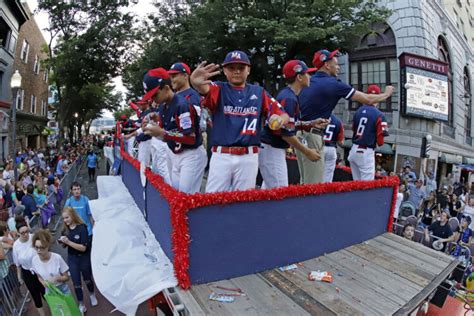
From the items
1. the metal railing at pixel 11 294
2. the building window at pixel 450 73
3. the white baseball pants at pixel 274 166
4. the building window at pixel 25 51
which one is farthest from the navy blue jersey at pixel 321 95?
the building window at pixel 25 51

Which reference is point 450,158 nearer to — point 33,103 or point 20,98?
point 20,98

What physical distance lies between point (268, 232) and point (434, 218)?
28.0 feet

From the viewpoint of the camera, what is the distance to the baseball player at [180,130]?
396 centimetres

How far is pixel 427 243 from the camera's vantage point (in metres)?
7.63

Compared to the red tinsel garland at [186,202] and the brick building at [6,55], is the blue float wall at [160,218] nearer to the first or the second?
the red tinsel garland at [186,202]

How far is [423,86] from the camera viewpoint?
19203 mm

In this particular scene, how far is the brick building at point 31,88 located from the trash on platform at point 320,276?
2755 centimetres

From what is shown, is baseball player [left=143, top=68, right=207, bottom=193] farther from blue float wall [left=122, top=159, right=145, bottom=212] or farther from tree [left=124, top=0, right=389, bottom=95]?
tree [left=124, top=0, right=389, bottom=95]

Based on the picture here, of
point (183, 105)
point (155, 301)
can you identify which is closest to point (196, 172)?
point (183, 105)

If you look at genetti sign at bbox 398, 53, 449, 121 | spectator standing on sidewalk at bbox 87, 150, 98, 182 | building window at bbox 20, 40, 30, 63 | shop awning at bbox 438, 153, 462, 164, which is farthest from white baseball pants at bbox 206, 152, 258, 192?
building window at bbox 20, 40, 30, 63

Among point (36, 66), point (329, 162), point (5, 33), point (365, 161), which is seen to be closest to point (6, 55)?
point (5, 33)

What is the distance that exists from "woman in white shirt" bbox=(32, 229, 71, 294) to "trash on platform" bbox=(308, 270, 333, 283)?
405 cm

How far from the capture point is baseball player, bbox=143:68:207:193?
13.0 feet

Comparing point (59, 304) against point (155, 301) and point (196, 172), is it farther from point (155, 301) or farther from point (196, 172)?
point (196, 172)
